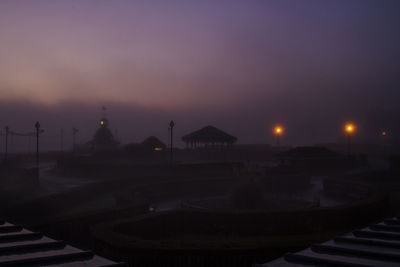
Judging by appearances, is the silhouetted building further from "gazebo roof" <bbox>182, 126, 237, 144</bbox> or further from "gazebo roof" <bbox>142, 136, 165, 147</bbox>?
"gazebo roof" <bbox>182, 126, 237, 144</bbox>

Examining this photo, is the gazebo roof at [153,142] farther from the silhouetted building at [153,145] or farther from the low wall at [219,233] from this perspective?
the low wall at [219,233]

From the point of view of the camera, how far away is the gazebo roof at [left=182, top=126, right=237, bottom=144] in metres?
44.3

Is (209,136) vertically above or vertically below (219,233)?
above

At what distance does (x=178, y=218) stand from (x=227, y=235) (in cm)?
159

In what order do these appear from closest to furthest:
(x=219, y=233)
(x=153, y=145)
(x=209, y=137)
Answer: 1. (x=219, y=233)
2. (x=209, y=137)
3. (x=153, y=145)

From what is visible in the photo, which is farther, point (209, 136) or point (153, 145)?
point (153, 145)

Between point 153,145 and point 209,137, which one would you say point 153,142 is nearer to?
point 153,145

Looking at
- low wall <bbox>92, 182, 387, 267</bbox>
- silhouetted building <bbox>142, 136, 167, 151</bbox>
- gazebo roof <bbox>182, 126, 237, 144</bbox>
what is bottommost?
low wall <bbox>92, 182, 387, 267</bbox>

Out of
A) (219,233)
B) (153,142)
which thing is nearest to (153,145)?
(153,142)

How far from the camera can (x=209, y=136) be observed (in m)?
44.2

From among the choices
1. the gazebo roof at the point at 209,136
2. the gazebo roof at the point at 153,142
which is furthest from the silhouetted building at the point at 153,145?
the gazebo roof at the point at 209,136

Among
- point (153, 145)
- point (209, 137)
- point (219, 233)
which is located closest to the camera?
point (219, 233)

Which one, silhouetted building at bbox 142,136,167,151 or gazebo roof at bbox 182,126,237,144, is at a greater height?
gazebo roof at bbox 182,126,237,144

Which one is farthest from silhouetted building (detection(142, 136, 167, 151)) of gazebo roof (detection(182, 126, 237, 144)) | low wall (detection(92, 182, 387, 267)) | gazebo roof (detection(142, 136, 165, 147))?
low wall (detection(92, 182, 387, 267))
